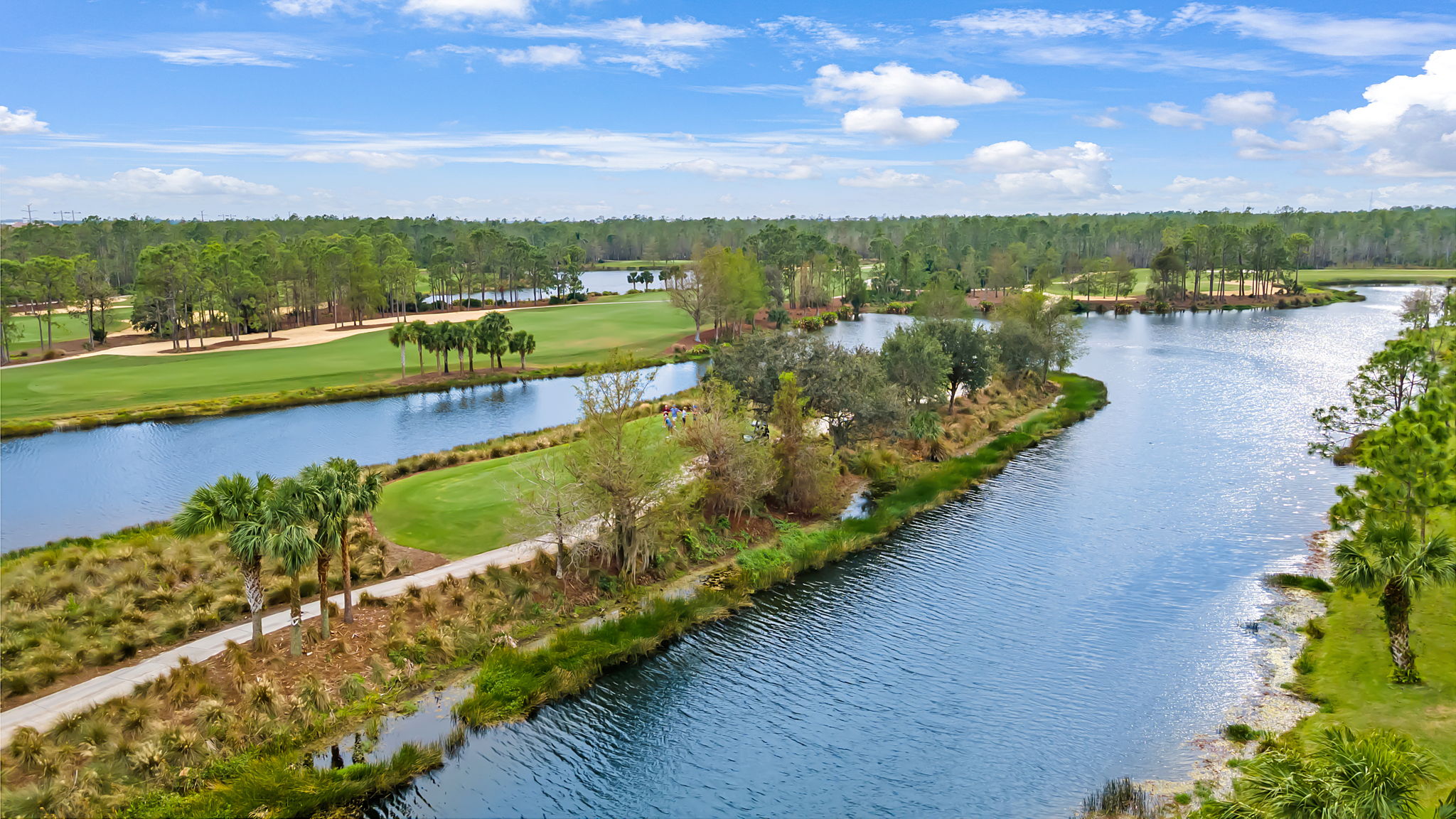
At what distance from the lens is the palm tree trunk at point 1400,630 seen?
1005 inches

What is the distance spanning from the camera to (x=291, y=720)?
2488 centimetres

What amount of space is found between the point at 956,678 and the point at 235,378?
76.0 m

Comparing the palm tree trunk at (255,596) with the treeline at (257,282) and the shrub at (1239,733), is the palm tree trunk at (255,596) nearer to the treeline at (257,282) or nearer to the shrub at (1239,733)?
the shrub at (1239,733)

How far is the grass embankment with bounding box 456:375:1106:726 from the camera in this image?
27.6m

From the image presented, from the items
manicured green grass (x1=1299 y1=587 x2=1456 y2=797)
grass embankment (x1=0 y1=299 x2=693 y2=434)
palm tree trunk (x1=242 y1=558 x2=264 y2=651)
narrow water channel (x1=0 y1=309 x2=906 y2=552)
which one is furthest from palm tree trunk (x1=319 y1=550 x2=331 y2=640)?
grass embankment (x1=0 y1=299 x2=693 y2=434)

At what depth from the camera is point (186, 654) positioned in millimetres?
27250

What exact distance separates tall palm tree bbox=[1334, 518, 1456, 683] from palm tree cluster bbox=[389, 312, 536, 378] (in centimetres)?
7332

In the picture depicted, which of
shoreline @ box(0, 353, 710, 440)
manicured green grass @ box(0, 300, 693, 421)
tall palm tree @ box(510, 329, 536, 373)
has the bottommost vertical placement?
shoreline @ box(0, 353, 710, 440)

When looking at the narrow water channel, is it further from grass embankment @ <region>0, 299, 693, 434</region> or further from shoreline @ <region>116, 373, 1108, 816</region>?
shoreline @ <region>116, 373, 1108, 816</region>

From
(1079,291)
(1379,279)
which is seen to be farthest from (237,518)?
(1379,279)

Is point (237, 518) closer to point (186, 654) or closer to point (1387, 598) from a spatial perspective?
point (186, 654)

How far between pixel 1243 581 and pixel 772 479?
2023 cm

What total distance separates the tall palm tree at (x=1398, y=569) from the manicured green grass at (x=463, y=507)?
78.2 feet

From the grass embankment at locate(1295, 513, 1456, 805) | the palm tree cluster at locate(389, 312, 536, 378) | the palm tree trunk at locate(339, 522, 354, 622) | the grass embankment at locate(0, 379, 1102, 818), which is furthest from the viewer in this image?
the palm tree cluster at locate(389, 312, 536, 378)
